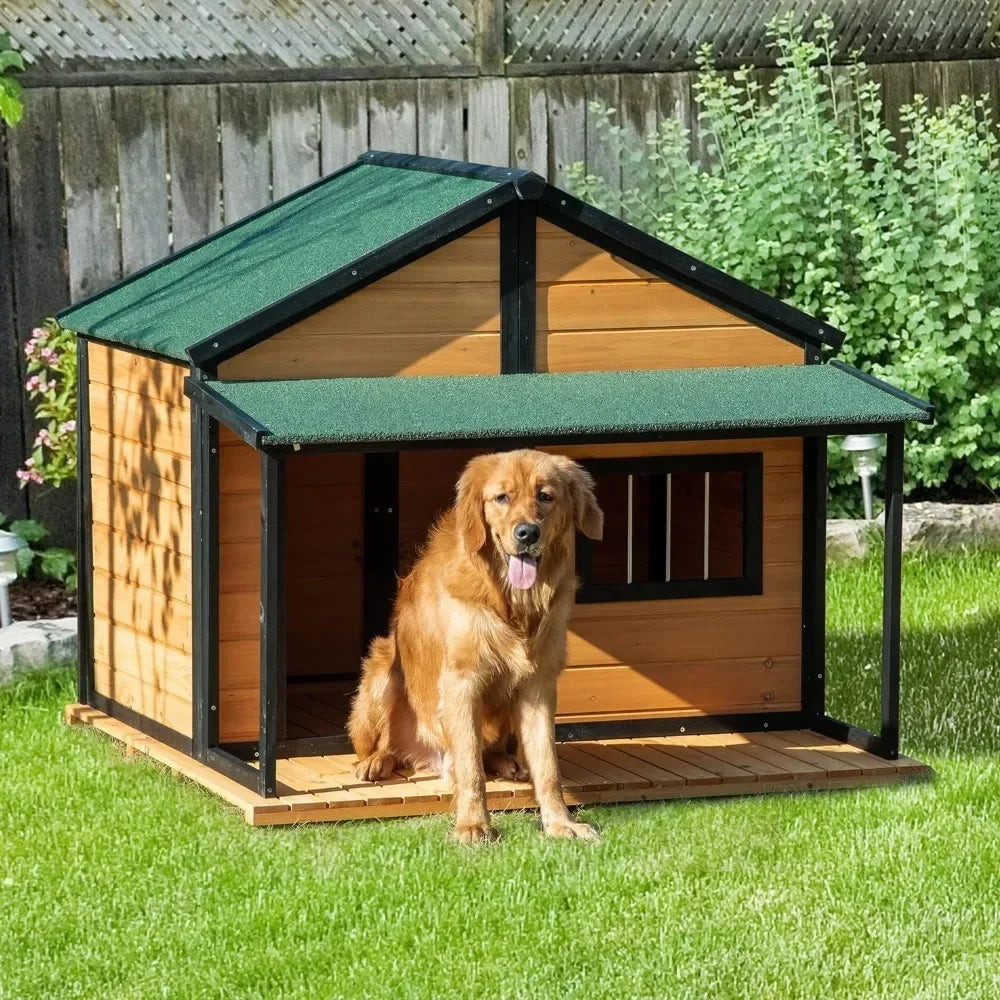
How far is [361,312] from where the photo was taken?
7.64 metres

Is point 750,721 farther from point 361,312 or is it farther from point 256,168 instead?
point 256,168

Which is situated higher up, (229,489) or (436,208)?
(436,208)

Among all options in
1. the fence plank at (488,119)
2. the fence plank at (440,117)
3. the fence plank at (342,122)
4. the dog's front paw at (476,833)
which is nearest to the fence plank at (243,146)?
the fence plank at (342,122)

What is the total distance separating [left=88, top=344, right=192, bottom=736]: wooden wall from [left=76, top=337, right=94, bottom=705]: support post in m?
0.03

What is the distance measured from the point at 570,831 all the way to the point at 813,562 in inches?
68.9

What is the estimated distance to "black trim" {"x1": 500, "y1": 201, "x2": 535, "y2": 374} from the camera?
7.76 metres

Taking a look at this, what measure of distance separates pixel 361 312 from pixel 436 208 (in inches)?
20.8

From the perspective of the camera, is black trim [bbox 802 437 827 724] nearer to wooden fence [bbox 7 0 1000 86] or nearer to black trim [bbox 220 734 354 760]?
black trim [bbox 220 734 354 760]

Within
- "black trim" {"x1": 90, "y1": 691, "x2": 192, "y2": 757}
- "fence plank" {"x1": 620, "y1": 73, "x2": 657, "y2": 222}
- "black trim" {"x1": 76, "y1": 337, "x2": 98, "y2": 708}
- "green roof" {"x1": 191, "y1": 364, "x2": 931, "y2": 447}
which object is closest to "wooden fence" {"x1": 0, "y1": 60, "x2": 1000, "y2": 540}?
"fence plank" {"x1": 620, "y1": 73, "x2": 657, "y2": 222}

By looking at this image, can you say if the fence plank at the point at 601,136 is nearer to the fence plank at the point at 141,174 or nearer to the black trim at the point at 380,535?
the fence plank at the point at 141,174

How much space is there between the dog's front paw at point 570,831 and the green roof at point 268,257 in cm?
199

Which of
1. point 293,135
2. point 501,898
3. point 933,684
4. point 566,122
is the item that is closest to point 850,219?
point 566,122

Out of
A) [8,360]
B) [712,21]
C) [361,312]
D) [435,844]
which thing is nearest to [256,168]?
[8,360]

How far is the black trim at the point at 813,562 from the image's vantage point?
8.22 meters
